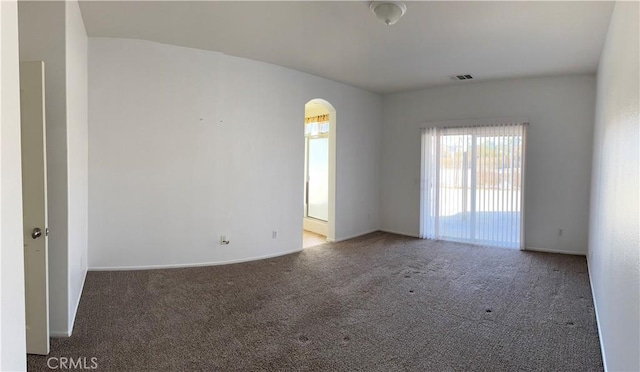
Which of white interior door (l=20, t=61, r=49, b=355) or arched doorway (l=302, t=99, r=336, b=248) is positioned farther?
arched doorway (l=302, t=99, r=336, b=248)

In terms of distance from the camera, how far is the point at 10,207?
1.29 metres

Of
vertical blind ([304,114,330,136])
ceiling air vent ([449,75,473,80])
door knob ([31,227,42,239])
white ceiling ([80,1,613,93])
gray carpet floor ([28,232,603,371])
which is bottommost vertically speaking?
gray carpet floor ([28,232,603,371])

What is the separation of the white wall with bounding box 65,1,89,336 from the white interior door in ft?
1.06

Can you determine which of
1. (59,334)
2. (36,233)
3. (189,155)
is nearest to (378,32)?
A: (189,155)

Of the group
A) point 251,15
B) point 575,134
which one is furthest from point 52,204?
point 575,134

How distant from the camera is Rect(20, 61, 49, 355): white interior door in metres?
2.44

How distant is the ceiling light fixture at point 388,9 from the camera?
2.97m

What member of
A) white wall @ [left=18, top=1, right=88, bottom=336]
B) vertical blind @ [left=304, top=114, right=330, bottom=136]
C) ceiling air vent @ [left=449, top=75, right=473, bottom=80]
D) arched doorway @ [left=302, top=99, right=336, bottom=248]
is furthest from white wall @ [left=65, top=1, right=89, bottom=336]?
ceiling air vent @ [left=449, top=75, right=473, bottom=80]

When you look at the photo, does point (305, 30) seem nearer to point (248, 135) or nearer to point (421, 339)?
point (248, 135)

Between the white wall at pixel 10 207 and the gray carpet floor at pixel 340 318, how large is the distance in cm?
122

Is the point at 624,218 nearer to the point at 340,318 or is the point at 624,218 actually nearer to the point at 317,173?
the point at 340,318

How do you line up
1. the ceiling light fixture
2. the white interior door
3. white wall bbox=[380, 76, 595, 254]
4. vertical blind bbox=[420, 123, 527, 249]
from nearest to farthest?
the white interior door < the ceiling light fixture < white wall bbox=[380, 76, 595, 254] < vertical blind bbox=[420, 123, 527, 249]

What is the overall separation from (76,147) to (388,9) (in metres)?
2.99

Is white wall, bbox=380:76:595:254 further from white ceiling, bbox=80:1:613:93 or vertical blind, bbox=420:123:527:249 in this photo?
white ceiling, bbox=80:1:613:93
